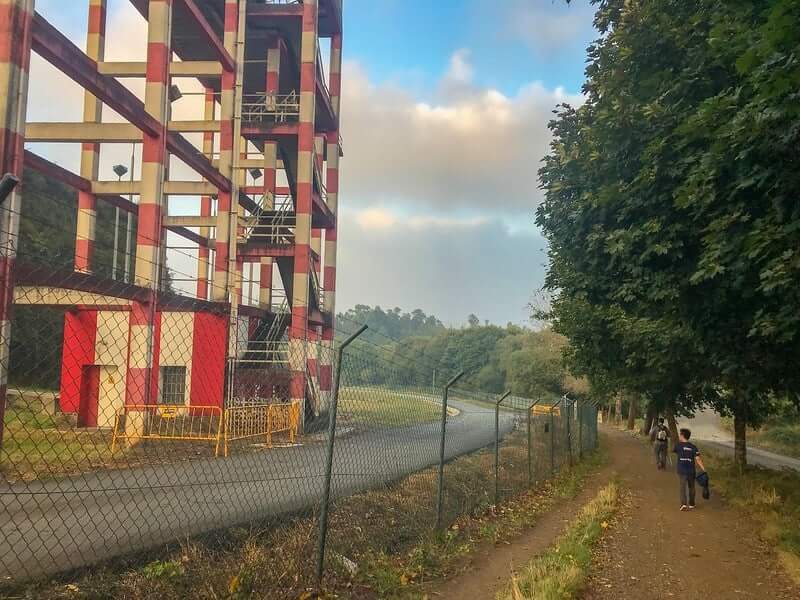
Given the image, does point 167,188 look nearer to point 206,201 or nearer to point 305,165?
point 305,165

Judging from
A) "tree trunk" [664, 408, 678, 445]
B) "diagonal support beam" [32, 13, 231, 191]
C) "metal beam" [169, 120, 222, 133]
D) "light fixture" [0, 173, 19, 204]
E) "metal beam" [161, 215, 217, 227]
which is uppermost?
"metal beam" [169, 120, 222, 133]

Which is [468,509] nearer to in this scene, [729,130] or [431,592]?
[431,592]

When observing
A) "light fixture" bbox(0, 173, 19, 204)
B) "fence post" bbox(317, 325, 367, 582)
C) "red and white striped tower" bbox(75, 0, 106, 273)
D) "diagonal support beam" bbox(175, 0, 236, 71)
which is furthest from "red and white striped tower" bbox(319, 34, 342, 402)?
"light fixture" bbox(0, 173, 19, 204)

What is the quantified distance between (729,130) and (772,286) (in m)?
1.48

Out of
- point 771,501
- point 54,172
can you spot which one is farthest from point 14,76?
point 771,501

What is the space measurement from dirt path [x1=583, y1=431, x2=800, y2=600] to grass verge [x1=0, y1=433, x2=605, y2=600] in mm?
1542

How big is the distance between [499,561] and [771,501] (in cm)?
735

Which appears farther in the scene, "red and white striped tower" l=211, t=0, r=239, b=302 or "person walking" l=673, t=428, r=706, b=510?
"red and white striped tower" l=211, t=0, r=239, b=302

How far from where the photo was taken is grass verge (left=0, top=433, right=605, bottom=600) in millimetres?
5188

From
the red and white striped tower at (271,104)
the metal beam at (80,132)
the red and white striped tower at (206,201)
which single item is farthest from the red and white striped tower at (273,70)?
the metal beam at (80,132)

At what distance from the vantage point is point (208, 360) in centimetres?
2191

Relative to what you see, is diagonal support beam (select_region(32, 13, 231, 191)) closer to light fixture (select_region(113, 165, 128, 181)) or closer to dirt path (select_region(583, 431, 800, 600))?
light fixture (select_region(113, 165, 128, 181))

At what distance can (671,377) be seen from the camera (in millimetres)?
15484

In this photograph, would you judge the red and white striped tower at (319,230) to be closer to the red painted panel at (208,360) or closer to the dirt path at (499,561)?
the red painted panel at (208,360)
